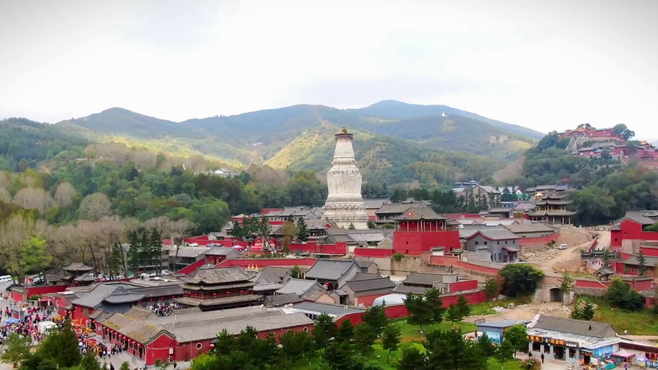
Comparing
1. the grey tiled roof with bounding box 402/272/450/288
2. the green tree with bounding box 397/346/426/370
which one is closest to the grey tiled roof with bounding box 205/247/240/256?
the grey tiled roof with bounding box 402/272/450/288

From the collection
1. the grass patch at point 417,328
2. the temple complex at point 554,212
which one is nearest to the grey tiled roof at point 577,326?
the grass patch at point 417,328

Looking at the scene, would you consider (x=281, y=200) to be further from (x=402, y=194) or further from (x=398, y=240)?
(x=398, y=240)

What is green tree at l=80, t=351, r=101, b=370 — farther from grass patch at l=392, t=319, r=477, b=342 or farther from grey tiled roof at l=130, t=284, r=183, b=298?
grey tiled roof at l=130, t=284, r=183, b=298

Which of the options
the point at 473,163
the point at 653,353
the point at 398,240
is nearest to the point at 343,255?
the point at 398,240

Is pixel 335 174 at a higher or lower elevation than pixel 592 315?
higher

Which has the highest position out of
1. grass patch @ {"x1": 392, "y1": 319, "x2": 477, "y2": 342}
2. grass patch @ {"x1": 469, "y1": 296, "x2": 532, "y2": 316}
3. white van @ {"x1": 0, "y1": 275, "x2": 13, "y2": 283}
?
grass patch @ {"x1": 469, "y1": 296, "x2": 532, "y2": 316}

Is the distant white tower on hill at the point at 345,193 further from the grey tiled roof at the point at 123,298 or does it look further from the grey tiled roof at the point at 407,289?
the grey tiled roof at the point at 123,298

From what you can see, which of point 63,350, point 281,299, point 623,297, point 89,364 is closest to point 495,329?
point 623,297
